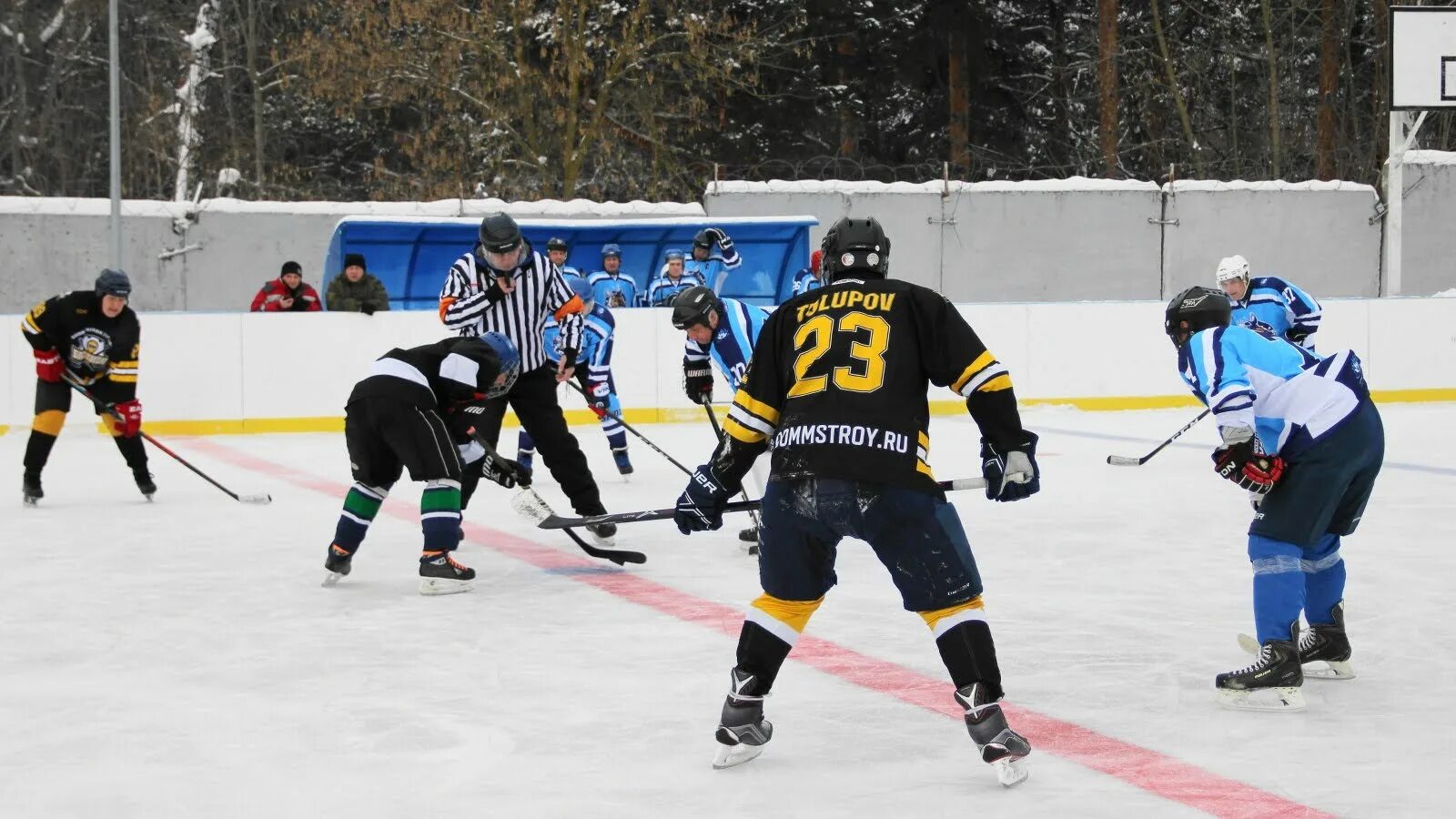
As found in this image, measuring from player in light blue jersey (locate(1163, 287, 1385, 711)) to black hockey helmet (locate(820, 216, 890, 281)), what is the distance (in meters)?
0.91

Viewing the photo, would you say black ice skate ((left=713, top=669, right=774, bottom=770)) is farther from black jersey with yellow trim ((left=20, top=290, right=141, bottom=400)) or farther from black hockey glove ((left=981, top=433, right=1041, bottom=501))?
black jersey with yellow trim ((left=20, top=290, right=141, bottom=400))

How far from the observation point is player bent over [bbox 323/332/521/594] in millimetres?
5188

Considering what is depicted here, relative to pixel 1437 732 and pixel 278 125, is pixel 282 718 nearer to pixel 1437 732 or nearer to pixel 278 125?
pixel 1437 732

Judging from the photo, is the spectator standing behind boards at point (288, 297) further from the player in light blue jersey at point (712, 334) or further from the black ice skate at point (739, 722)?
the black ice skate at point (739, 722)

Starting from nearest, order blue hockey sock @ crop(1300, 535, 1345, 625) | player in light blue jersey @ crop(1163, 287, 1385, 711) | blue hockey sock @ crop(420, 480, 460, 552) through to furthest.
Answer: player in light blue jersey @ crop(1163, 287, 1385, 711), blue hockey sock @ crop(1300, 535, 1345, 625), blue hockey sock @ crop(420, 480, 460, 552)

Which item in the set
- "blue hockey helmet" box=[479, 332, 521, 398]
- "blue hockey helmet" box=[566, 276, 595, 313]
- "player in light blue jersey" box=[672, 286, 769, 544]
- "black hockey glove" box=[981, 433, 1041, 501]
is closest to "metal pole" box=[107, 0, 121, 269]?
"blue hockey helmet" box=[566, 276, 595, 313]

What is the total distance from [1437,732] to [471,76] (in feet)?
62.0

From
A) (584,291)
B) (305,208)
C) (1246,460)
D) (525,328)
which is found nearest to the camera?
(1246,460)

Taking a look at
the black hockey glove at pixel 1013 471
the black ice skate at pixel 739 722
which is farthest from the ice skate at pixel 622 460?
the black hockey glove at pixel 1013 471

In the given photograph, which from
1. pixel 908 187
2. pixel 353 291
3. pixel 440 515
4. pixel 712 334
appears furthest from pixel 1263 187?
pixel 440 515

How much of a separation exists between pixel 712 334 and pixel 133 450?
330 centimetres

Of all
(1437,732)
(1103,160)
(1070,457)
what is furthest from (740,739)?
(1103,160)

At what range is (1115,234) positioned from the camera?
16719 millimetres

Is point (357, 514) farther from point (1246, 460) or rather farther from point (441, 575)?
point (1246, 460)
